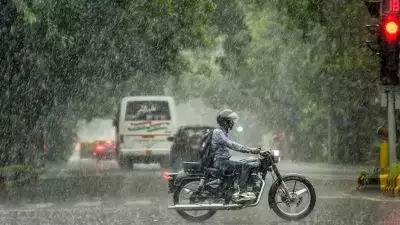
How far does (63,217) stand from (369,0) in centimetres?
851

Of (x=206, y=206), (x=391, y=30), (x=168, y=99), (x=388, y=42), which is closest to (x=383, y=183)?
(x=388, y=42)

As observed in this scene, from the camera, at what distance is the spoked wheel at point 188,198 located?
43.8 ft

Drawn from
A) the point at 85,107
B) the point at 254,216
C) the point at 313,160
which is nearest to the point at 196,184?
the point at 254,216

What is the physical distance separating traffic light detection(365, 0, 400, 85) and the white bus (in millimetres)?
20043

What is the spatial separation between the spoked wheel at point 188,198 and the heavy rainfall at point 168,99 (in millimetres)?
85

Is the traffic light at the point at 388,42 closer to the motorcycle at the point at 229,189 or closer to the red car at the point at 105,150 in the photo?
the motorcycle at the point at 229,189

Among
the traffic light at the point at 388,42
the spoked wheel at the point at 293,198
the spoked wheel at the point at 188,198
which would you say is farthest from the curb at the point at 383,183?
the spoked wheel at the point at 188,198

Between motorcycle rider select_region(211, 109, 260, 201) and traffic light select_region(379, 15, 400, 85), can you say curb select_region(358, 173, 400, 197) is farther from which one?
motorcycle rider select_region(211, 109, 260, 201)

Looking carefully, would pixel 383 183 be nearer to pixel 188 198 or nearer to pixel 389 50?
pixel 389 50

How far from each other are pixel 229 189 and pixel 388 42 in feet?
22.0

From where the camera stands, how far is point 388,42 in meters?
18.7

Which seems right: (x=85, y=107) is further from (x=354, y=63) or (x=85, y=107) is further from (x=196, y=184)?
(x=196, y=184)

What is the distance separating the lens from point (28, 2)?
22.8 m

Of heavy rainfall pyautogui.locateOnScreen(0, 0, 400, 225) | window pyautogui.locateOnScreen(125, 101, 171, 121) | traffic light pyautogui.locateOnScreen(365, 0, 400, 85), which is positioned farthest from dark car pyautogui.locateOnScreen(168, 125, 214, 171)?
traffic light pyautogui.locateOnScreen(365, 0, 400, 85)
